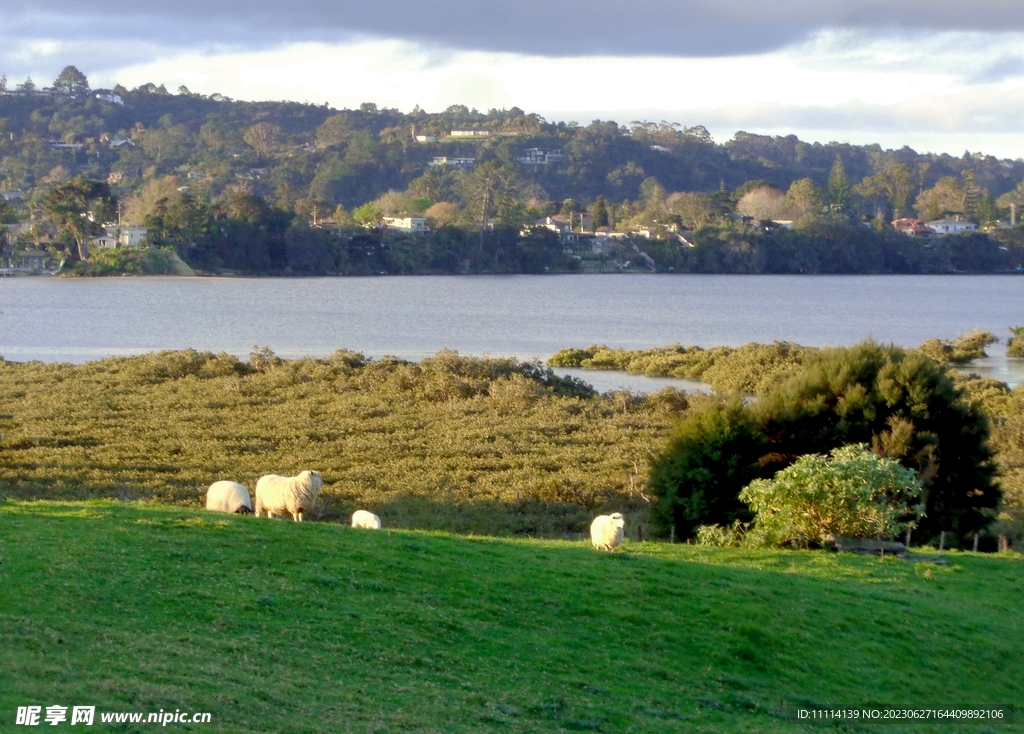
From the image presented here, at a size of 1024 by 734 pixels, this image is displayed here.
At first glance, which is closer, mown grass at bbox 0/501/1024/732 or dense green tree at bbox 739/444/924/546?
mown grass at bbox 0/501/1024/732

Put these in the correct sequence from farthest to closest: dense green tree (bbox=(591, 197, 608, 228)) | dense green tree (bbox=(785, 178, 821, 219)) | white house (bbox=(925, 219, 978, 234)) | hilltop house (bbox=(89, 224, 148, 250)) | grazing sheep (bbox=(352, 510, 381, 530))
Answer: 1. white house (bbox=(925, 219, 978, 234))
2. dense green tree (bbox=(785, 178, 821, 219))
3. dense green tree (bbox=(591, 197, 608, 228))
4. hilltop house (bbox=(89, 224, 148, 250))
5. grazing sheep (bbox=(352, 510, 381, 530))

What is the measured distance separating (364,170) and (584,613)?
194 m

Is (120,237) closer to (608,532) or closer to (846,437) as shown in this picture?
(846,437)

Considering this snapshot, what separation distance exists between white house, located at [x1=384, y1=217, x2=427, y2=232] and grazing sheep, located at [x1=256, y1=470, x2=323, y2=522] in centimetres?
12945

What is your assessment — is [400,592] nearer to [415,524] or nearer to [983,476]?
[415,524]

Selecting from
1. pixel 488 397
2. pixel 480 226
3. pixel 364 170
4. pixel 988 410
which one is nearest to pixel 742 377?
pixel 988 410

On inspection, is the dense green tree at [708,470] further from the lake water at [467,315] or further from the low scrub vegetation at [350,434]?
the lake water at [467,315]

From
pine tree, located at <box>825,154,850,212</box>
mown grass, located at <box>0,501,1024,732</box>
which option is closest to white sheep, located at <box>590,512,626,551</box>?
mown grass, located at <box>0,501,1024,732</box>

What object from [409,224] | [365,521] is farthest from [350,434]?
[409,224]

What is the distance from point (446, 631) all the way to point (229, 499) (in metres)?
6.23

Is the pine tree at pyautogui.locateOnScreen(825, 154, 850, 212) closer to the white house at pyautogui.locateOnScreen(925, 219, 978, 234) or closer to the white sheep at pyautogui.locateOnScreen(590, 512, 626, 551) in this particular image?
the white house at pyautogui.locateOnScreen(925, 219, 978, 234)

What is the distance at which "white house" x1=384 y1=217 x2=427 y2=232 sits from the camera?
14427 centimetres

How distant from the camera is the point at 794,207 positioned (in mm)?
174250

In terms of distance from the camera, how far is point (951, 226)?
178m
